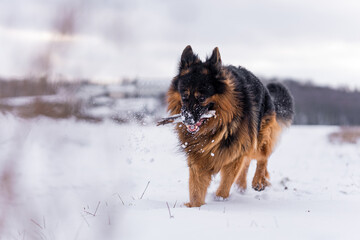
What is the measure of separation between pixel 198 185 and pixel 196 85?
1.35 metres

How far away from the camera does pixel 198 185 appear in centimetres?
479

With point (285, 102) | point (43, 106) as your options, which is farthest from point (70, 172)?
point (285, 102)

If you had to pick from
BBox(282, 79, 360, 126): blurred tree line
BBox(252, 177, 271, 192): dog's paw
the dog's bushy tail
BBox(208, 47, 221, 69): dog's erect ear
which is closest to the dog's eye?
BBox(208, 47, 221, 69): dog's erect ear

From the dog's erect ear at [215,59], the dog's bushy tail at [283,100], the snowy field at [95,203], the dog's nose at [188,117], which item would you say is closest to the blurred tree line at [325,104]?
the dog's bushy tail at [283,100]

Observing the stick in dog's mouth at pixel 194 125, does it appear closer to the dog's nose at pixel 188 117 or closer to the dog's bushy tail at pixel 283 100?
the dog's nose at pixel 188 117

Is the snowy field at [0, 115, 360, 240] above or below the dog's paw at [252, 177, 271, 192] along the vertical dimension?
above

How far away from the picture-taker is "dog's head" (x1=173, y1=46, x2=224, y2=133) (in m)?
4.32

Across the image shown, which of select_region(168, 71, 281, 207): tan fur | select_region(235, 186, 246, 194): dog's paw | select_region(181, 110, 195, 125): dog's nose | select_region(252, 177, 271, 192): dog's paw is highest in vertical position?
select_region(181, 110, 195, 125): dog's nose

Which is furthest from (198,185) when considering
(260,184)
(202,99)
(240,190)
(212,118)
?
(260,184)

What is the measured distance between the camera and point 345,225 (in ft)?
10.3

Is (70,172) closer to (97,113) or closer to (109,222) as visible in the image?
(109,222)

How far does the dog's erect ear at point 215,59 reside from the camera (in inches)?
185

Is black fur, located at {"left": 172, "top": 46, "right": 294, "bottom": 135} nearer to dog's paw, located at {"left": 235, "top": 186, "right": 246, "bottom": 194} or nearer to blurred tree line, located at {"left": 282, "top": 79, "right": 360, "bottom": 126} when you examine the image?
dog's paw, located at {"left": 235, "top": 186, "right": 246, "bottom": 194}

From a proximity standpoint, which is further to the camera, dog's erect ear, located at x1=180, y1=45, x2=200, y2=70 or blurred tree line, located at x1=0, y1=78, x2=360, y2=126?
blurred tree line, located at x1=0, y1=78, x2=360, y2=126
